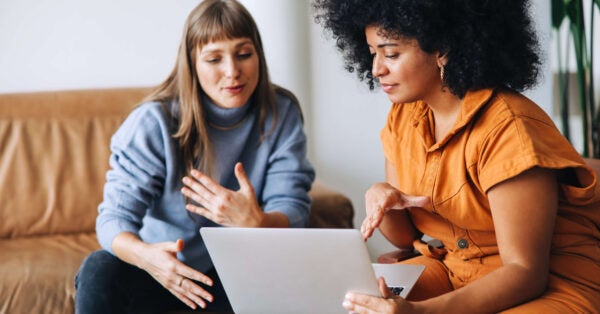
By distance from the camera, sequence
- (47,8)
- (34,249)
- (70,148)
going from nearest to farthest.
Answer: (34,249), (70,148), (47,8)

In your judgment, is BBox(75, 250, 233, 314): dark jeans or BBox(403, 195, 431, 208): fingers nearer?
BBox(403, 195, 431, 208): fingers

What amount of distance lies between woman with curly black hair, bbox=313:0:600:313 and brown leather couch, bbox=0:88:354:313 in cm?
92

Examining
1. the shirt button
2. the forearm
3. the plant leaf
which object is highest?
the plant leaf

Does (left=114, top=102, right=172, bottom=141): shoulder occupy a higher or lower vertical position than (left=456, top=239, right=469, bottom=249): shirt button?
higher

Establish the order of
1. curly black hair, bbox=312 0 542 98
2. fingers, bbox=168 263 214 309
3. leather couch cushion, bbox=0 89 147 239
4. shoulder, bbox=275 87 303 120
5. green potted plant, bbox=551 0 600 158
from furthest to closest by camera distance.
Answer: leather couch cushion, bbox=0 89 147 239 → green potted plant, bbox=551 0 600 158 → shoulder, bbox=275 87 303 120 → fingers, bbox=168 263 214 309 → curly black hair, bbox=312 0 542 98

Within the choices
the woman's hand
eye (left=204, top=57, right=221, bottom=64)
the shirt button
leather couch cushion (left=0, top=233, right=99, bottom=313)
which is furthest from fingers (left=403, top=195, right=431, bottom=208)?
leather couch cushion (left=0, top=233, right=99, bottom=313)

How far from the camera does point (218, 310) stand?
182cm

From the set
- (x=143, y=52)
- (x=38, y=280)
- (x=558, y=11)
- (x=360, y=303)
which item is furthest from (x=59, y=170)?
(x=558, y=11)

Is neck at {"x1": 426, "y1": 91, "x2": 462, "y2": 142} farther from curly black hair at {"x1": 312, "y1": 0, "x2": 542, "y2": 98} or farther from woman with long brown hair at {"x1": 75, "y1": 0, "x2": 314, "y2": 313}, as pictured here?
woman with long brown hair at {"x1": 75, "y1": 0, "x2": 314, "y2": 313}

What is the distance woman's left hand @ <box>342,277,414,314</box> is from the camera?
1.26 meters

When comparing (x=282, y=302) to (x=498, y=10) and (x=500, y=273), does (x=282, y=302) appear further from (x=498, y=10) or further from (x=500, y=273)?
(x=498, y=10)

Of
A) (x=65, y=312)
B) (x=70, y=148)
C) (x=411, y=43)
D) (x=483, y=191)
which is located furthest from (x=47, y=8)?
(x=483, y=191)

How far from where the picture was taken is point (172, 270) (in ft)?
5.49

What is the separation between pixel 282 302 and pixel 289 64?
159 cm
